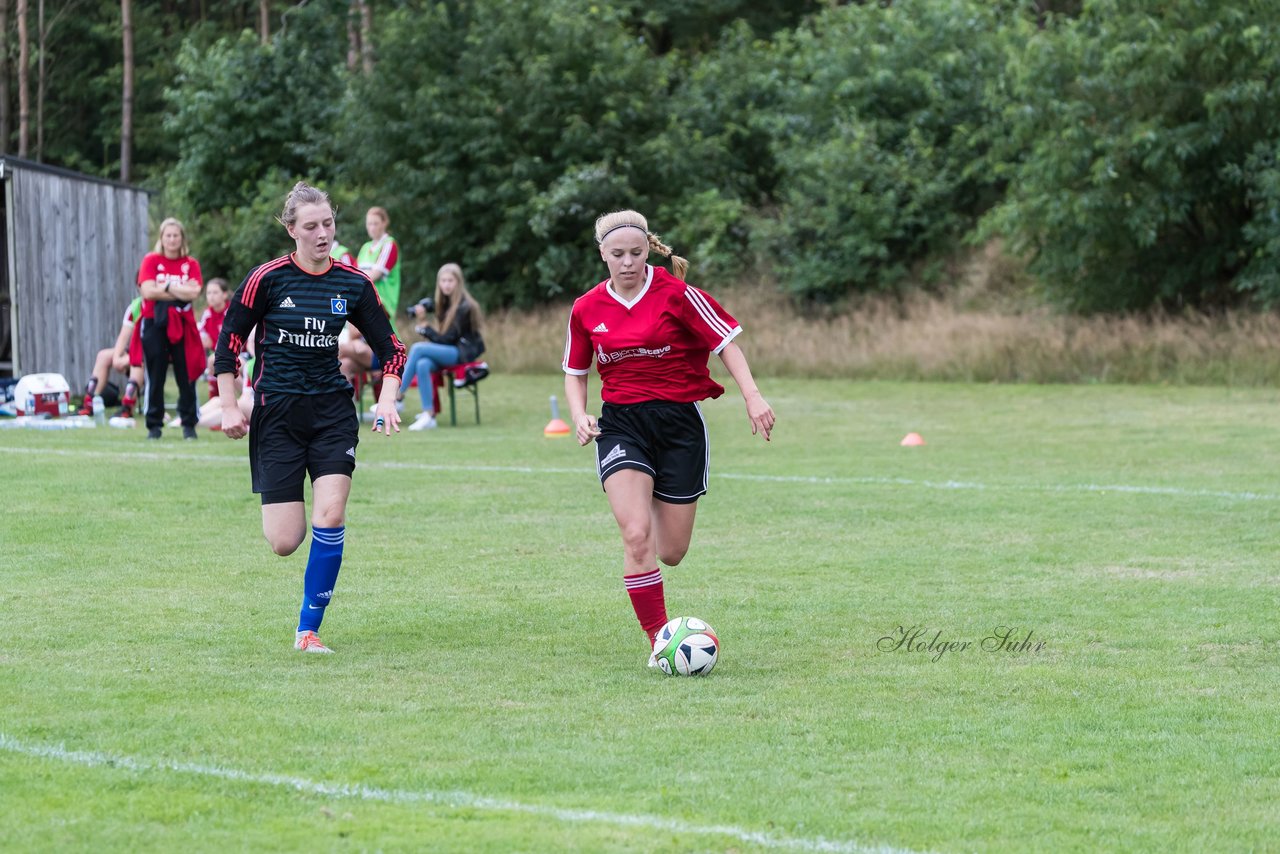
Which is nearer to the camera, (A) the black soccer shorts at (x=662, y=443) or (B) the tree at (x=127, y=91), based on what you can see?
(A) the black soccer shorts at (x=662, y=443)

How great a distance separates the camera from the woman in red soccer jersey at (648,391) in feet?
22.4

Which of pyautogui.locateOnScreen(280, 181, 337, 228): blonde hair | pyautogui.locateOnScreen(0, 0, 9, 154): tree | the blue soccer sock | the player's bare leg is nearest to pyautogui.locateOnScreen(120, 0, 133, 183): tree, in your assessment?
pyautogui.locateOnScreen(0, 0, 9, 154): tree

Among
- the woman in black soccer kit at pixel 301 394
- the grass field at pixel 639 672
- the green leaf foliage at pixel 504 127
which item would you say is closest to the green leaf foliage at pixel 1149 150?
the green leaf foliage at pixel 504 127

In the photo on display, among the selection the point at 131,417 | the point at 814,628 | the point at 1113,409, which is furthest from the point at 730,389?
the point at 814,628

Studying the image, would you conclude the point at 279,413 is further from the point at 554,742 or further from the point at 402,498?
the point at 402,498

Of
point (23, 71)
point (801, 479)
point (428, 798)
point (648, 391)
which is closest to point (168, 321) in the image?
point (801, 479)

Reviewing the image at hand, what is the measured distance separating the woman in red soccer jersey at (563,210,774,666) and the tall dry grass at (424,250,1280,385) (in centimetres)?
1805

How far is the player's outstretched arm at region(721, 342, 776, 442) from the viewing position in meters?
6.79

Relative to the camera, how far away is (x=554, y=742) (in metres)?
5.46

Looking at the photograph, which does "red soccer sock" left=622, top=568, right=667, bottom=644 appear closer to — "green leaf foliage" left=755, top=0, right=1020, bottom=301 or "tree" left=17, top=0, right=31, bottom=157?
"green leaf foliage" left=755, top=0, right=1020, bottom=301

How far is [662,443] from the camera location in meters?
6.95

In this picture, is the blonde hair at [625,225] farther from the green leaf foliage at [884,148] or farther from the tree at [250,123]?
the tree at [250,123]

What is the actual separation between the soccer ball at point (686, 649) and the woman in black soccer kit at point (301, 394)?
4.68ft

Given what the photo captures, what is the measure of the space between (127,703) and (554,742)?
156 cm
